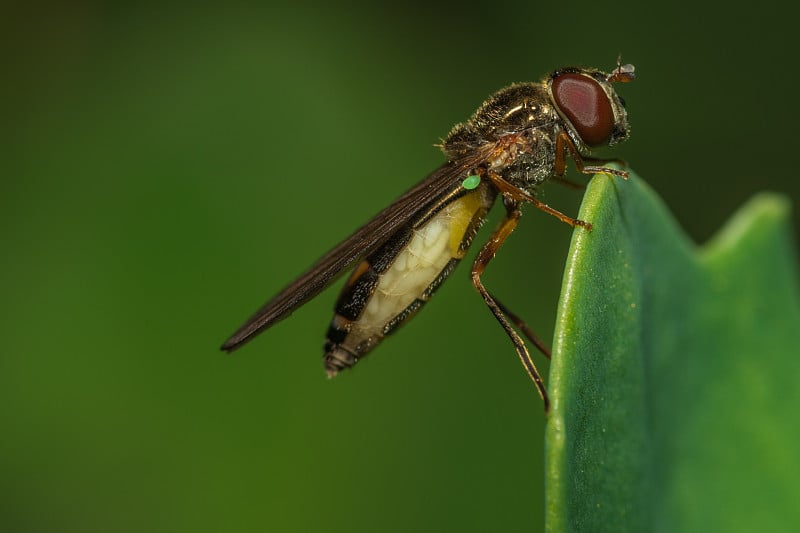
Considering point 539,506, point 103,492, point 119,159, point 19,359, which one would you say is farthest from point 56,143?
point 539,506

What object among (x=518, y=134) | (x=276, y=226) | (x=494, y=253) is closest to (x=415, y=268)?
(x=494, y=253)

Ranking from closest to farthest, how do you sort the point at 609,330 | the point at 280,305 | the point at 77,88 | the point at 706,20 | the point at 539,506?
the point at 609,330
the point at 280,305
the point at 539,506
the point at 77,88
the point at 706,20

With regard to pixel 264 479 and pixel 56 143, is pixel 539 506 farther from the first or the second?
pixel 56 143

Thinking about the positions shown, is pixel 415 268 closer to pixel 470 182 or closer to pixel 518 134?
pixel 470 182

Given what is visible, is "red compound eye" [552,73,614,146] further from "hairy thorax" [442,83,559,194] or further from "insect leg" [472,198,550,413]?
"insect leg" [472,198,550,413]

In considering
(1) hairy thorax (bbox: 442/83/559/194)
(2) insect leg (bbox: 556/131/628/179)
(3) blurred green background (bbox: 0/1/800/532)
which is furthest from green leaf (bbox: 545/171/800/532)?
(3) blurred green background (bbox: 0/1/800/532)

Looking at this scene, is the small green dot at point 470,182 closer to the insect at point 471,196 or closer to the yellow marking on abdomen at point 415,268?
the insect at point 471,196
